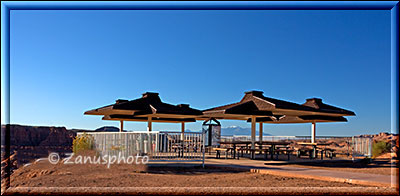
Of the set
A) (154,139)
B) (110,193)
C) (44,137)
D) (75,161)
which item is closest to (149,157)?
(154,139)

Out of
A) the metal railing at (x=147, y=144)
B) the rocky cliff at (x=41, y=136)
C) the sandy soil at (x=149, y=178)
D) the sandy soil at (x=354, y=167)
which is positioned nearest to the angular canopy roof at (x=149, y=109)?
the metal railing at (x=147, y=144)

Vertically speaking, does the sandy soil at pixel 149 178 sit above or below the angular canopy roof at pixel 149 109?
below

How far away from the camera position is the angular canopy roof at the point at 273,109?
12.6 meters

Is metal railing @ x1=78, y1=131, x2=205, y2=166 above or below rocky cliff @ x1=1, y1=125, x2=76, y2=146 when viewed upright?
above

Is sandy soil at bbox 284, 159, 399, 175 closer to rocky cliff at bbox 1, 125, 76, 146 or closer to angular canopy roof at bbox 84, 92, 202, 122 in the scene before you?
angular canopy roof at bbox 84, 92, 202, 122

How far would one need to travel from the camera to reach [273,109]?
1241 cm

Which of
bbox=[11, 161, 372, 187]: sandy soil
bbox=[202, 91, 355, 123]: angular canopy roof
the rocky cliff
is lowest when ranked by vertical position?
the rocky cliff

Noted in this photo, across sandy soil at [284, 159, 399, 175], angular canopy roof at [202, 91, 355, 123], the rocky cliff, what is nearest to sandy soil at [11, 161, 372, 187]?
sandy soil at [284, 159, 399, 175]

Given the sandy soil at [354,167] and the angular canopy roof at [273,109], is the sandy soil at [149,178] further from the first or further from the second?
the angular canopy roof at [273,109]

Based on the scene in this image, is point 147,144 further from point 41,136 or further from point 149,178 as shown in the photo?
point 41,136

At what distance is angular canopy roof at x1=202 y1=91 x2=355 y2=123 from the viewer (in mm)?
12609

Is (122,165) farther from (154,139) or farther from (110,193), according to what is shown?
(110,193)

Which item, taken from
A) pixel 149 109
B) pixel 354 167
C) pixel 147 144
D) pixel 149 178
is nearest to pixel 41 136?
pixel 149 109

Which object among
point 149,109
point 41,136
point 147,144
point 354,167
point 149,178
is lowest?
point 41,136
